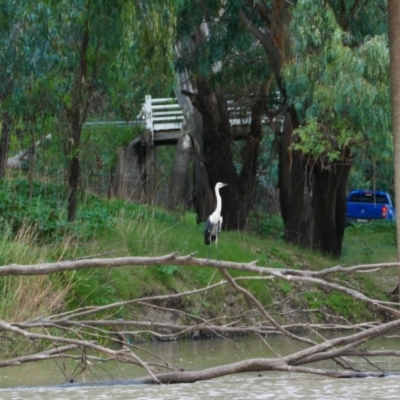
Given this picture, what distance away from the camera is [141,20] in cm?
1520

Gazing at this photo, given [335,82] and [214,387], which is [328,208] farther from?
[214,387]

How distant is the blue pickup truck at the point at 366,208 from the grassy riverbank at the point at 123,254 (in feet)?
60.5

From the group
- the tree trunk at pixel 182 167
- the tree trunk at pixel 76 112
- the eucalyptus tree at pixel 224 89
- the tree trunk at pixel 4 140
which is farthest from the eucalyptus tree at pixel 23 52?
the tree trunk at pixel 182 167

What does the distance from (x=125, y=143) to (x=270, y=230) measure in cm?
749

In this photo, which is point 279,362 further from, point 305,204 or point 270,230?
point 270,230

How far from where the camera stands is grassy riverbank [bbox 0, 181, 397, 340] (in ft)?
44.7

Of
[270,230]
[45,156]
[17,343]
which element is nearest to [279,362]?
[17,343]

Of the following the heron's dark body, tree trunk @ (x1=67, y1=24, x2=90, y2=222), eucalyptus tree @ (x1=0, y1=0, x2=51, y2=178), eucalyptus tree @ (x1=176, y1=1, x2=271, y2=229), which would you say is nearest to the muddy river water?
the heron's dark body

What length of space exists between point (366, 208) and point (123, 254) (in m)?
24.8

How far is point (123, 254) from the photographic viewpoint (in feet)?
52.0

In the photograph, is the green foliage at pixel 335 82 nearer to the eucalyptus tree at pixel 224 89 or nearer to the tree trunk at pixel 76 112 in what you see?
the eucalyptus tree at pixel 224 89

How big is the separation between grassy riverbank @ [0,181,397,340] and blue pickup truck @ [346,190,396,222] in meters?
18.4

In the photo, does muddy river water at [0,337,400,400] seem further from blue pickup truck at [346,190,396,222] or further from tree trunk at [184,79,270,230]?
blue pickup truck at [346,190,396,222]

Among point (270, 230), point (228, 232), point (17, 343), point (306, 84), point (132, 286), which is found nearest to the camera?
point (17, 343)
